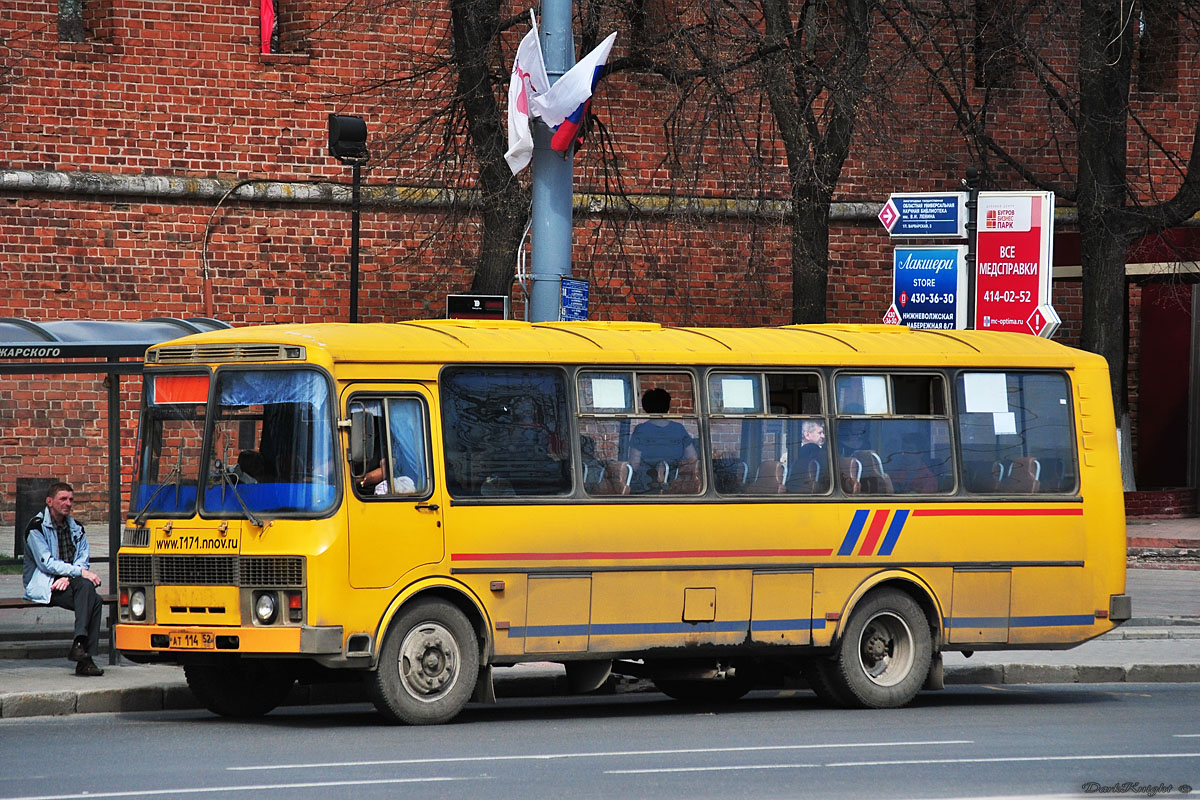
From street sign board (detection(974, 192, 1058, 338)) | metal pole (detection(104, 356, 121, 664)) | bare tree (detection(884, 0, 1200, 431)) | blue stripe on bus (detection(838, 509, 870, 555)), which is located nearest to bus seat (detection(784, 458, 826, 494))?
blue stripe on bus (detection(838, 509, 870, 555))

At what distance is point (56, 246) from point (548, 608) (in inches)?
481

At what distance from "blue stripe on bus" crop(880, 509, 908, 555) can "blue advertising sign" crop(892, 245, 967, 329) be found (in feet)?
16.0

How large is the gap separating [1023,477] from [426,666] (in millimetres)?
4948

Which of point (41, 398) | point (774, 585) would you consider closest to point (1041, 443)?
point (774, 585)

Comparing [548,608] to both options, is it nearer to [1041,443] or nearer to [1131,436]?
[1041,443]

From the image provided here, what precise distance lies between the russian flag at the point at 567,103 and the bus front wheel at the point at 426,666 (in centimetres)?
471

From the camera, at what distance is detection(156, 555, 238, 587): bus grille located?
11.8m

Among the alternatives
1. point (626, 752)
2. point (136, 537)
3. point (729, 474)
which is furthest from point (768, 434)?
point (136, 537)

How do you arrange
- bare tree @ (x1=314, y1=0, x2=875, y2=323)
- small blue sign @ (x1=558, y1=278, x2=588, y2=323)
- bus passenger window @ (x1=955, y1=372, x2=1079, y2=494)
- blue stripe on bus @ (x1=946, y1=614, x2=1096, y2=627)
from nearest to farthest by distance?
blue stripe on bus @ (x1=946, y1=614, x2=1096, y2=627) < bus passenger window @ (x1=955, y1=372, x2=1079, y2=494) < small blue sign @ (x1=558, y1=278, x2=588, y2=323) < bare tree @ (x1=314, y1=0, x2=875, y2=323)

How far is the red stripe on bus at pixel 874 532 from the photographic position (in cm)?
1356

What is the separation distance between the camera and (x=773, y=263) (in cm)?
2670

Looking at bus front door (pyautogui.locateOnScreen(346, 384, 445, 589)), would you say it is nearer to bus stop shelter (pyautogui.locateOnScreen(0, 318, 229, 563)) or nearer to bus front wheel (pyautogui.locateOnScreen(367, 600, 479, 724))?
bus front wheel (pyautogui.locateOnScreen(367, 600, 479, 724))

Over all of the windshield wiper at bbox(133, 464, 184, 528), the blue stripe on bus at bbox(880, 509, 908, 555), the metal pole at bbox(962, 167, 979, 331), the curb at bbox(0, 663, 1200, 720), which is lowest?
the curb at bbox(0, 663, 1200, 720)

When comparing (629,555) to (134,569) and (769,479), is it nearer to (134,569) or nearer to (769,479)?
(769,479)
